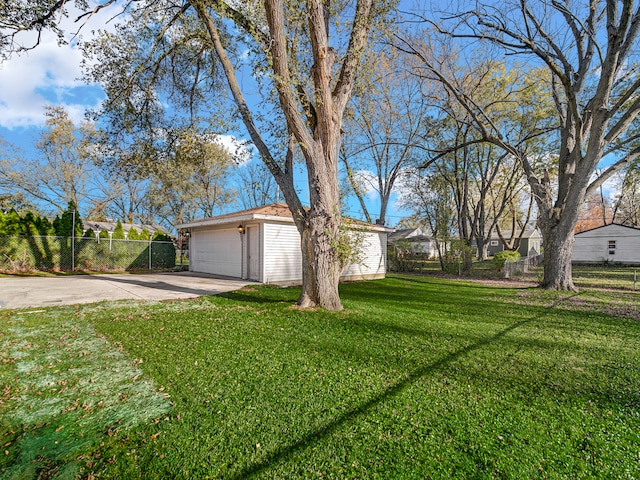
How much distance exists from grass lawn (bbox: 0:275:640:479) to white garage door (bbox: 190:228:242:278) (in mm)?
6459

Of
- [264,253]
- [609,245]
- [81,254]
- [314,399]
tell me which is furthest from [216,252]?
[609,245]

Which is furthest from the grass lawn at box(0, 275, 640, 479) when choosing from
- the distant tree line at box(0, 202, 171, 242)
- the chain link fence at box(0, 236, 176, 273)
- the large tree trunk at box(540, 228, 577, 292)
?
the distant tree line at box(0, 202, 171, 242)

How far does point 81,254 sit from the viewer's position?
44.3ft

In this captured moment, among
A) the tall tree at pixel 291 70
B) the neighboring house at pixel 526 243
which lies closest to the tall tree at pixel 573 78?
the tall tree at pixel 291 70

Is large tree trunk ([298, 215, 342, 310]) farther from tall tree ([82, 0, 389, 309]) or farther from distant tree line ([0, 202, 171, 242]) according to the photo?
distant tree line ([0, 202, 171, 242])

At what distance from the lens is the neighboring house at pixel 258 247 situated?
1001cm

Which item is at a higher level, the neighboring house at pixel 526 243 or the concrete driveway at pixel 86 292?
the neighboring house at pixel 526 243

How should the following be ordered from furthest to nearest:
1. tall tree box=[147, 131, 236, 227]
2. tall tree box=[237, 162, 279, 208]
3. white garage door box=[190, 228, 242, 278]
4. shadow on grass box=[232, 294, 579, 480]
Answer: tall tree box=[237, 162, 279, 208] → tall tree box=[147, 131, 236, 227] → white garage door box=[190, 228, 242, 278] → shadow on grass box=[232, 294, 579, 480]

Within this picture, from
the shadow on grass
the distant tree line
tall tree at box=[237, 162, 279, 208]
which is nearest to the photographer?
the shadow on grass

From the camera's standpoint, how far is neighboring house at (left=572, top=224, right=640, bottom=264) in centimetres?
2059

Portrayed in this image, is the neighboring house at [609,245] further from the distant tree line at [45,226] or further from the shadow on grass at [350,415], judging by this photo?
the distant tree line at [45,226]

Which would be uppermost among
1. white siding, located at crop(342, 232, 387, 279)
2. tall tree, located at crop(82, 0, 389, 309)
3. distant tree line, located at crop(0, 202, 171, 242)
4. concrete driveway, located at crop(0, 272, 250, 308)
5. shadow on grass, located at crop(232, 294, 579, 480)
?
tall tree, located at crop(82, 0, 389, 309)

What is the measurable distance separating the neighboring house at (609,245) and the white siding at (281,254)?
23541 mm

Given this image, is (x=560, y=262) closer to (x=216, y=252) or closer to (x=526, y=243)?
(x=216, y=252)
